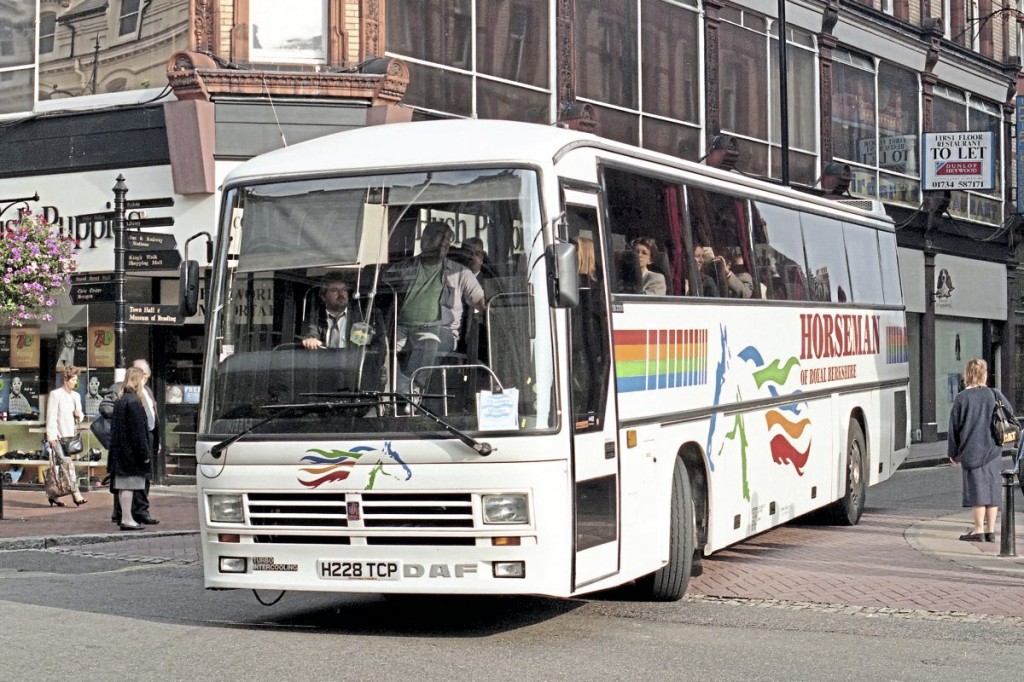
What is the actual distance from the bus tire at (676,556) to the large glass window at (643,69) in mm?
15371

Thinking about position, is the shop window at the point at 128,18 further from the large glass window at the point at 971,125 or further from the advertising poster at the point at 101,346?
the large glass window at the point at 971,125

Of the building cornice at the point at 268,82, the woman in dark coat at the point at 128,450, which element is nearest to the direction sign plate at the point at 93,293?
the building cornice at the point at 268,82

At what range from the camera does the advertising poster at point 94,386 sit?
2222cm

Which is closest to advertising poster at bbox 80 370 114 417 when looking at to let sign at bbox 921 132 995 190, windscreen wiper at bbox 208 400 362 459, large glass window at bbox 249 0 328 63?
large glass window at bbox 249 0 328 63

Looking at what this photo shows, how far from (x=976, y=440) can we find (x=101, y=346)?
1359 centimetres

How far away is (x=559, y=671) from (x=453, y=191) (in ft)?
9.45

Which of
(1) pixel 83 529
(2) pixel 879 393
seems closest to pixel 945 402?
(2) pixel 879 393

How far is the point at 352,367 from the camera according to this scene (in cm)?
866

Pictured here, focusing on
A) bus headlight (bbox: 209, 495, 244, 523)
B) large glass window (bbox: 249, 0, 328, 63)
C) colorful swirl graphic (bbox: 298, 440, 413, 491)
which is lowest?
bus headlight (bbox: 209, 495, 244, 523)

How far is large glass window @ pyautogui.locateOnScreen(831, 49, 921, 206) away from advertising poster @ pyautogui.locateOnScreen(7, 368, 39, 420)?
19.5 m

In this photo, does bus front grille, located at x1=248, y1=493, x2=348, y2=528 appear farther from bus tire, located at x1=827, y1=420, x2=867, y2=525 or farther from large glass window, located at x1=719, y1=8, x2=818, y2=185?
large glass window, located at x1=719, y1=8, x2=818, y2=185

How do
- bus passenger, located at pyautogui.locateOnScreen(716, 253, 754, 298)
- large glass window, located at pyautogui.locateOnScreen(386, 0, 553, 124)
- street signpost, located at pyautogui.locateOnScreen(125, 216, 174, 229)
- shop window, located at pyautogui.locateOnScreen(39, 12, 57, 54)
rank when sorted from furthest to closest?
shop window, located at pyautogui.locateOnScreen(39, 12, 57, 54), large glass window, located at pyautogui.locateOnScreen(386, 0, 553, 124), street signpost, located at pyautogui.locateOnScreen(125, 216, 174, 229), bus passenger, located at pyautogui.locateOnScreen(716, 253, 754, 298)

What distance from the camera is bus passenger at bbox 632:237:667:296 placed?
10172 mm

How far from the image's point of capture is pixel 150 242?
61.9 feet
